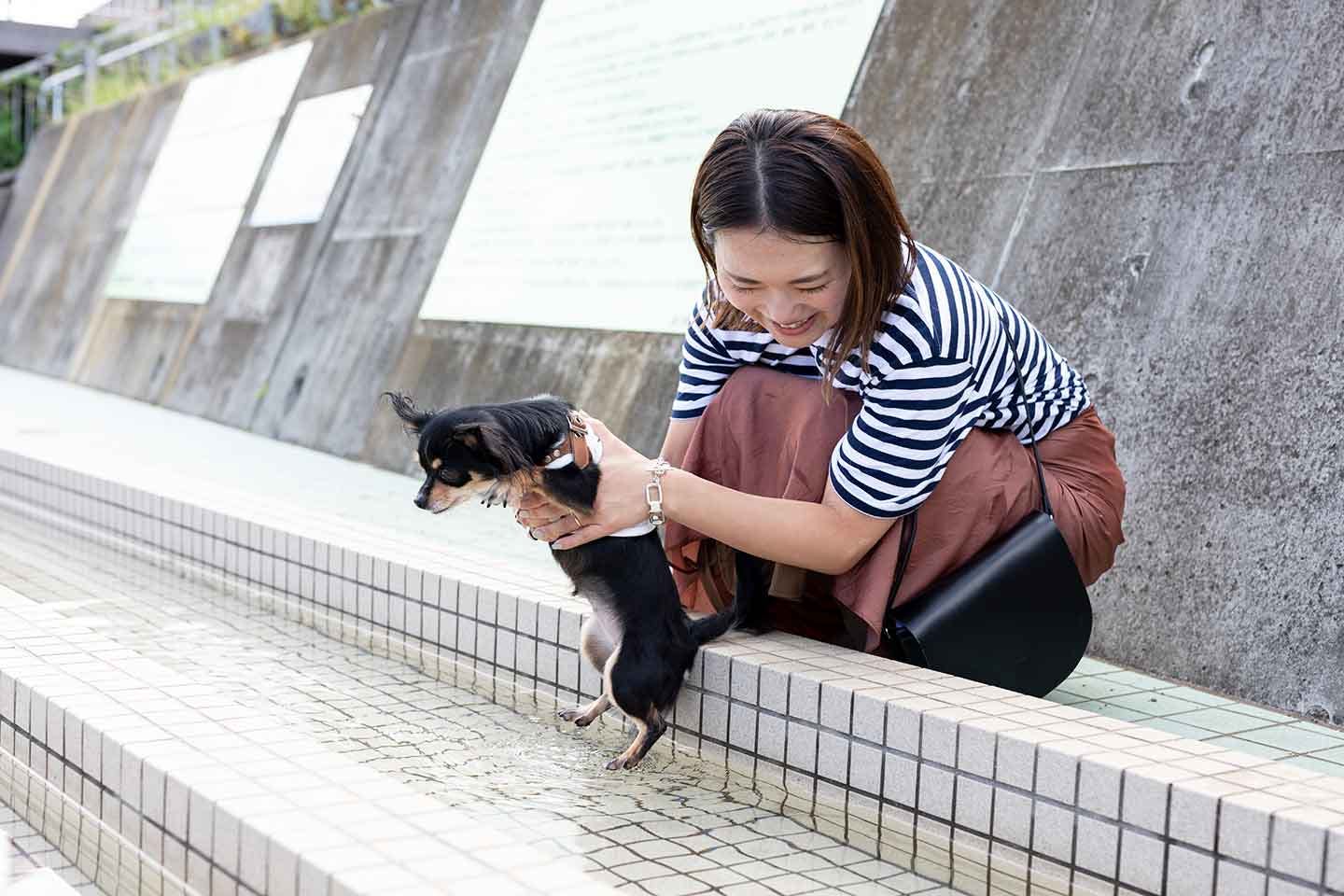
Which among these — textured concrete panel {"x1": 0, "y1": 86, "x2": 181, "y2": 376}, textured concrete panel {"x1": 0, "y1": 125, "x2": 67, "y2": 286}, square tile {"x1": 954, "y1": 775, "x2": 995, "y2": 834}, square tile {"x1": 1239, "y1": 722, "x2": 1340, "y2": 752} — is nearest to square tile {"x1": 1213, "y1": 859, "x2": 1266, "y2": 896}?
square tile {"x1": 954, "y1": 775, "x2": 995, "y2": 834}

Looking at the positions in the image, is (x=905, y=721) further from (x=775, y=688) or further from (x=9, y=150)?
(x=9, y=150)

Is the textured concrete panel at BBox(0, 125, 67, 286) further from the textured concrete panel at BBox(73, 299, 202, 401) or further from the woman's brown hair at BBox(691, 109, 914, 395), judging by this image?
the woman's brown hair at BBox(691, 109, 914, 395)

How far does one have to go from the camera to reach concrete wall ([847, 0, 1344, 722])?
11.4ft

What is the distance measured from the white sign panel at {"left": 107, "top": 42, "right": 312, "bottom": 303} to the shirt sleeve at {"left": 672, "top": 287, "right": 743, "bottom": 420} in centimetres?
864

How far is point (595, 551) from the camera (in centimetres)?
277

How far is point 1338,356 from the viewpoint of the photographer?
3541 mm

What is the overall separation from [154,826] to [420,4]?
8651mm

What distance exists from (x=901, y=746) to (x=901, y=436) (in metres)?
0.58

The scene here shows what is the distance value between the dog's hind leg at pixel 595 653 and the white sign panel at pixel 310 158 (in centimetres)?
737

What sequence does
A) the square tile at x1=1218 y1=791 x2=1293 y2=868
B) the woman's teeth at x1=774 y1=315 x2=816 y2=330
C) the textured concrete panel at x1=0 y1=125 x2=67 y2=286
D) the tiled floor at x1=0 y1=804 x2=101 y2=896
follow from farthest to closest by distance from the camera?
the textured concrete panel at x1=0 y1=125 x2=67 y2=286, the woman's teeth at x1=774 y1=315 x2=816 y2=330, the tiled floor at x1=0 y1=804 x2=101 y2=896, the square tile at x1=1218 y1=791 x2=1293 y2=868

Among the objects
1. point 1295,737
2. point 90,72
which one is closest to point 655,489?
point 1295,737

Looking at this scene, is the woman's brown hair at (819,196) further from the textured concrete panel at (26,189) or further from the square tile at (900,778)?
the textured concrete panel at (26,189)

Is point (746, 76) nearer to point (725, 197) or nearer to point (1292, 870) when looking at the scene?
point (725, 197)

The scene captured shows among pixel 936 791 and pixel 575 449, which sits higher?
pixel 575 449
